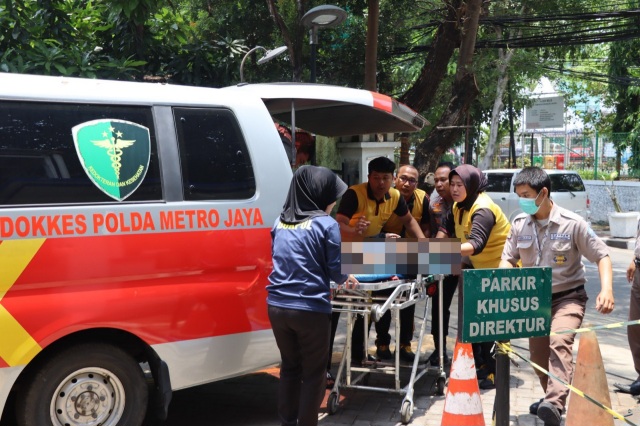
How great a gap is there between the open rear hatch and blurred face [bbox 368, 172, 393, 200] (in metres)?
A: 0.49

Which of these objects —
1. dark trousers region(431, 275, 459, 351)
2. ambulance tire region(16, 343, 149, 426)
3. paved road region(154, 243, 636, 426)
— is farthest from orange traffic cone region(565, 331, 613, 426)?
ambulance tire region(16, 343, 149, 426)

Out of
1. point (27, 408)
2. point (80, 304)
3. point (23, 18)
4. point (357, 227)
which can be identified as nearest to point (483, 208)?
point (357, 227)

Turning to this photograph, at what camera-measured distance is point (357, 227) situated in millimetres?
5383

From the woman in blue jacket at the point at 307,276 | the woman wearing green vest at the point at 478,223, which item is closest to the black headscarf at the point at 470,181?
the woman wearing green vest at the point at 478,223

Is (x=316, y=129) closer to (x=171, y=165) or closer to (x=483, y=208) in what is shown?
(x=483, y=208)

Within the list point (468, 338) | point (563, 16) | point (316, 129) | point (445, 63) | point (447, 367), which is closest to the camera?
point (468, 338)

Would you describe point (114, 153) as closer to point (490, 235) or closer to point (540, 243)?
point (540, 243)

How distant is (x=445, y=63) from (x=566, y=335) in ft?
21.9

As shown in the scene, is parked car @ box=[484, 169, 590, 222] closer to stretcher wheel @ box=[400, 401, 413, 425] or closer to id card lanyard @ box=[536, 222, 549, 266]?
id card lanyard @ box=[536, 222, 549, 266]

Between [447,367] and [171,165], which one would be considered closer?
[171,165]

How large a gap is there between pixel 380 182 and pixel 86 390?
268 cm

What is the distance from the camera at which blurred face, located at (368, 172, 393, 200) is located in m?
5.43

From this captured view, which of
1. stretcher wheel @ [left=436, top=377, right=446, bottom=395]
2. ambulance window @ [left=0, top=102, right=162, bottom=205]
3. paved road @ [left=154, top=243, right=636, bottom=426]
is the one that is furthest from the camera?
stretcher wheel @ [left=436, top=377, right=446, bottom=395]

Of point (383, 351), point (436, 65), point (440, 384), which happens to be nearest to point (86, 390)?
point (440, 384)
